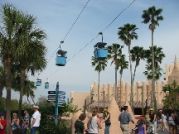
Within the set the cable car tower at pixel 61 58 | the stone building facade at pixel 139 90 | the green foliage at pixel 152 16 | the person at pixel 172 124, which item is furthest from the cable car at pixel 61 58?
the stone building facade at pixel 139 90

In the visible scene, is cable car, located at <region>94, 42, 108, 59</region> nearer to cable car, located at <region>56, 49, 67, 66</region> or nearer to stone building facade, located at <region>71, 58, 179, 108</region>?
cable car, located at <region>56, 49, 67, 66</region>

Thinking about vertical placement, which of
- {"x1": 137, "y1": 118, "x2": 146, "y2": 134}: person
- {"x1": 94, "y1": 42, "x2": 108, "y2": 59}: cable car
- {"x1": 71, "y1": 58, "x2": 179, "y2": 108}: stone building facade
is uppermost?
{"x1": 71, "y1": 58, "x2": 179, "y2": 108}: stone building facade

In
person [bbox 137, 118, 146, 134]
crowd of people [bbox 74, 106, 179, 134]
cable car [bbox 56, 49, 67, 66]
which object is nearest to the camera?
crowd of people [bbox 74, 106, 179, 134]

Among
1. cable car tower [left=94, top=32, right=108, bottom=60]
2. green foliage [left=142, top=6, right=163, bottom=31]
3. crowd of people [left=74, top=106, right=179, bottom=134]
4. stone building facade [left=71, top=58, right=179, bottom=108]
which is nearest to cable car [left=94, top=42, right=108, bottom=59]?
cable car tower [left=94, top=32, right=108, bottom=60]

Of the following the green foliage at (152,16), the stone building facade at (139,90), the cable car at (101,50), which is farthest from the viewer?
the stone building facade at (139,90)

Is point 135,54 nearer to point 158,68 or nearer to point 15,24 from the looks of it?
point 158,68

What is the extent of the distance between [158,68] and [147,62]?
470 cm

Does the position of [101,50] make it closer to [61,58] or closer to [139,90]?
[61,58]

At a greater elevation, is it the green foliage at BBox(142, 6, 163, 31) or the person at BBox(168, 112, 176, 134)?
the green foliage at BBox(142, 6, 163, 31)

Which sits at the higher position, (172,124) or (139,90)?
(139,90)

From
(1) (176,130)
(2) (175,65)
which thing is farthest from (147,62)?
(1) (176,130)

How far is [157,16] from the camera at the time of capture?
64312mm

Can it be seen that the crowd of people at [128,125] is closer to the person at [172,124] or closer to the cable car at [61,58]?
the person at [172,124]

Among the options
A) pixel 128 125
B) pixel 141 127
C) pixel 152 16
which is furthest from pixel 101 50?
pixel 152 16
